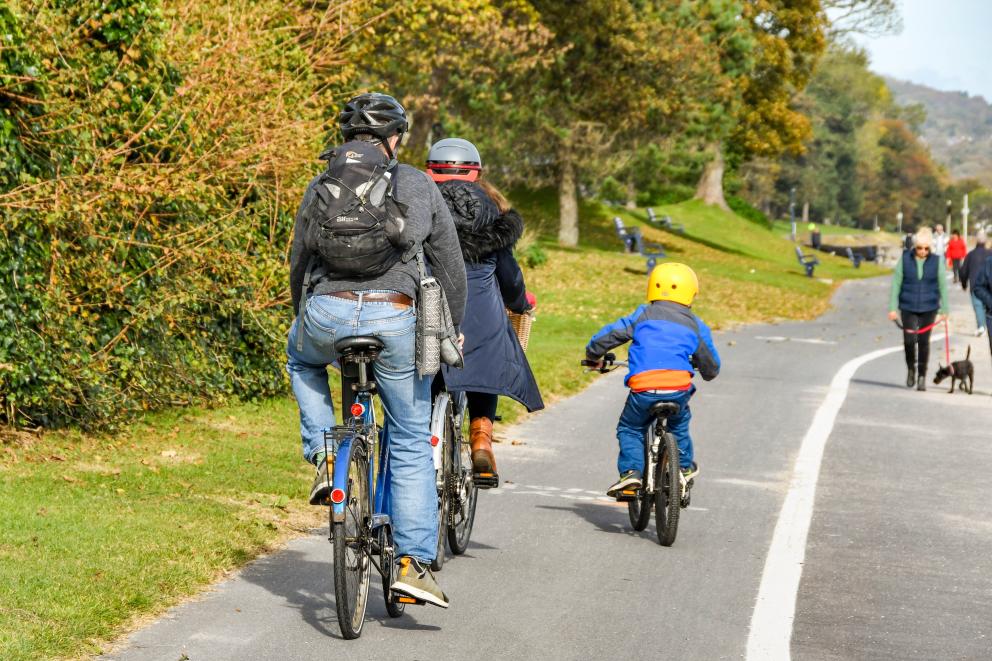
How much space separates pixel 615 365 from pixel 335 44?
5742 mm

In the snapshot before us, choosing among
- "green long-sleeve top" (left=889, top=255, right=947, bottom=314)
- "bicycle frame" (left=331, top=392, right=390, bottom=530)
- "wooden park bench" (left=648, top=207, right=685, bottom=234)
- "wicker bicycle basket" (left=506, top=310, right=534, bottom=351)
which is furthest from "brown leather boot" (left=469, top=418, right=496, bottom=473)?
"wooden park bench" (left=648, top=207, right=685, bottom=234)

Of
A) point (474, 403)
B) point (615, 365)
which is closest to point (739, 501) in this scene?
point (615, 365)

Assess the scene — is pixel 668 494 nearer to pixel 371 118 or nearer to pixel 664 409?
pixel 664 409

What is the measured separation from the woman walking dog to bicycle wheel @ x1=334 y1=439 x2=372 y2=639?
1270 centimetres

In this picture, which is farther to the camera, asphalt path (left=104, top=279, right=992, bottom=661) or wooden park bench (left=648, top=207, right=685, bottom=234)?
wooden park bench (left=648, top=207, right=685, bottom=234)

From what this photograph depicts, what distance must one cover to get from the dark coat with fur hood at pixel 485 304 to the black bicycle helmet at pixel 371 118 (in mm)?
1397

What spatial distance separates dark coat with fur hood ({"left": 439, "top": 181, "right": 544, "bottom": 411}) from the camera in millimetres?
7129

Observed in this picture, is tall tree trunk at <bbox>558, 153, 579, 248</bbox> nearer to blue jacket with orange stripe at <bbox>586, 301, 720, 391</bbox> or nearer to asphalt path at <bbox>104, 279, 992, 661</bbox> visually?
asphalt path at <bbox>104, 279, 992, 661</bbox>

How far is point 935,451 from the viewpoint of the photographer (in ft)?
39.5

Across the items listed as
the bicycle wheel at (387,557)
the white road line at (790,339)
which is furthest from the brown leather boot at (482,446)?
the white road line at (790,339)

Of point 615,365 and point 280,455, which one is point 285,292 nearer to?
point 280,455

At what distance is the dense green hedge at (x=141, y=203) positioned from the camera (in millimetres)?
8828

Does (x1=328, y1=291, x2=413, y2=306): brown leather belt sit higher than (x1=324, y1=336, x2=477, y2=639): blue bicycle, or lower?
higher

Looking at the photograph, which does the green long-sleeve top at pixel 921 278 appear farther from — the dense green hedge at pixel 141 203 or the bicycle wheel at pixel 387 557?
the bicycle wheel at pixel 387 557
